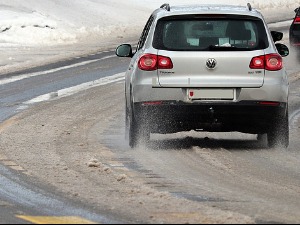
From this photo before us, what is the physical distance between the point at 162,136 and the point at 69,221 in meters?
6.89

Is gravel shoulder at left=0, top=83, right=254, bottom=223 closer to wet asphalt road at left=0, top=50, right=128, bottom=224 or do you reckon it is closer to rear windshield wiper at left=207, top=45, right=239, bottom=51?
wet asphalt road at left=0, top=50, right=128, bottom=224

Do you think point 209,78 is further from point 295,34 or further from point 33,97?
point 295,34

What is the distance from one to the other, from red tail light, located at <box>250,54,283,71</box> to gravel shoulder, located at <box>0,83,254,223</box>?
1784 millimetres

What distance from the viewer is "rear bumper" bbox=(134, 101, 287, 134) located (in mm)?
13555

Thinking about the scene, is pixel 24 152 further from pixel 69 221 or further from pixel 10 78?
pixel 10 78

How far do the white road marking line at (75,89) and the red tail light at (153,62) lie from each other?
6120mm

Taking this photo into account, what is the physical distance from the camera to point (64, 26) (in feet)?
128

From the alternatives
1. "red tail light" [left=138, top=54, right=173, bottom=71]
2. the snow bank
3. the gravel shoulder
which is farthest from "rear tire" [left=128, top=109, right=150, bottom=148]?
the snow bank

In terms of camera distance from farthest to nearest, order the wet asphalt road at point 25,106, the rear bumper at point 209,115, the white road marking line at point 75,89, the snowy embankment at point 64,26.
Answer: the snowy embankment at point 64,26 < the white road marking line at point 75,89 < the rear bumper at point 209,115 < the wet asphalt road at point 25,106

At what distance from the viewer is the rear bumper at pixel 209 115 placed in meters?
13.6

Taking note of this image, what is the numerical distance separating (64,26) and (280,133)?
83.7ft

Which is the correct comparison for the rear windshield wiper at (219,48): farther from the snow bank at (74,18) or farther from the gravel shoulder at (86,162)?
the snow bank at (74,18)

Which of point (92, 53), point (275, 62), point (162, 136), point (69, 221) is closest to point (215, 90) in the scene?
point (275, 62)

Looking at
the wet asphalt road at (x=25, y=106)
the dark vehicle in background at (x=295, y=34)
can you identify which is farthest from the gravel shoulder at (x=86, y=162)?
the dark vehicle in background at (x=295, y=34)
